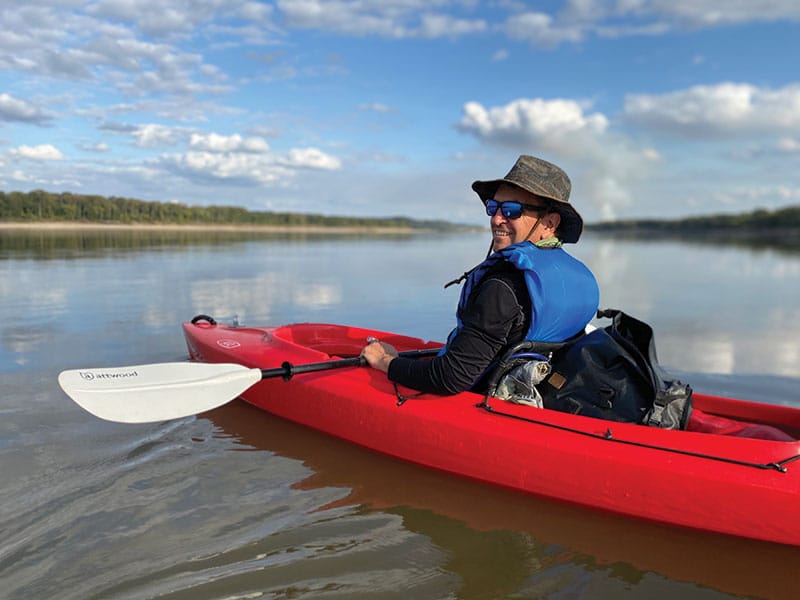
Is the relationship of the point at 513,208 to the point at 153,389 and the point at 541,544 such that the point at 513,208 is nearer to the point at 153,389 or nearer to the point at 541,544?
the point at 541,544

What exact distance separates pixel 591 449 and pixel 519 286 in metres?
1.06

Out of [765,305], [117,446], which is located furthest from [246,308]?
[765,305]

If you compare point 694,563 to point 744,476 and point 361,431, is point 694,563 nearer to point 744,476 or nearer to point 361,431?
point 744,476

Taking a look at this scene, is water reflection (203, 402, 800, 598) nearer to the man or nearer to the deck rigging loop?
the deck rigging loop

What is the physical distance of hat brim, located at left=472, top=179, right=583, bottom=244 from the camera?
3.58 metres

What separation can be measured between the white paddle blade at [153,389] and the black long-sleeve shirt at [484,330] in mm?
1488

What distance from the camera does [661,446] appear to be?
3.25 metres

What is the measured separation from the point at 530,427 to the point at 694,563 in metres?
1.12

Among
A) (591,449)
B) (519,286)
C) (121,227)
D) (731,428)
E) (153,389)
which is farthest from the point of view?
(121,227)

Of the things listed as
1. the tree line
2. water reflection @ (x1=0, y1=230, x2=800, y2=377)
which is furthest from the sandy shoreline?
water reflection @ (x1=0, y1=230, x2=800, y2=377)

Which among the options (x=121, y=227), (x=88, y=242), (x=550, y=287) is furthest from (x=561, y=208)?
(x=121, y=227)

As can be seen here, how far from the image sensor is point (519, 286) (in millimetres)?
3486

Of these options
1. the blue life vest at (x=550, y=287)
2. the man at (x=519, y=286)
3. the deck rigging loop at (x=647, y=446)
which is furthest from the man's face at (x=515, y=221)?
the deck rigging loop at (x=647, y=446)

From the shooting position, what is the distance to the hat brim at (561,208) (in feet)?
11.8
